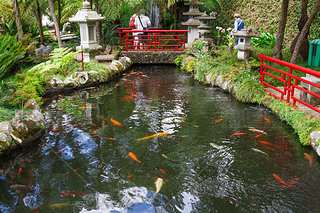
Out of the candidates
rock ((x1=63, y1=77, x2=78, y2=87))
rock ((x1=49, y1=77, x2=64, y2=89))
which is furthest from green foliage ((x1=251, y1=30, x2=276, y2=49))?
rock ((x1=49, y1=77, x2=64, y2=89))

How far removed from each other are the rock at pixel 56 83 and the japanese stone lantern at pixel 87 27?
2.77m

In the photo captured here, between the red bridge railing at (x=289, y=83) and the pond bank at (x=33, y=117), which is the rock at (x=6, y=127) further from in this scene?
the red bridge railing at (x=289, y=83)

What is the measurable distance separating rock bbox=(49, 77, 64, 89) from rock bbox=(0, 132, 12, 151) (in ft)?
15.1

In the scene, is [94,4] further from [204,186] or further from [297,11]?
[204,186]

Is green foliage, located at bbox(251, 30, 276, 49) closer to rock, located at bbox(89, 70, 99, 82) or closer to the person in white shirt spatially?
the person in white shirt

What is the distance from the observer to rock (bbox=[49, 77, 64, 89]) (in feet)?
33.7

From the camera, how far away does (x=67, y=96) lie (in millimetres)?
10180

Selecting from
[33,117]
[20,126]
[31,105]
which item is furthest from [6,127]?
[31,105]

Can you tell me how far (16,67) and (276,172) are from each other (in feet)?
31.9

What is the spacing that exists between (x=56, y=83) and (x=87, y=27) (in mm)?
3364

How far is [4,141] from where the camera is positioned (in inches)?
226

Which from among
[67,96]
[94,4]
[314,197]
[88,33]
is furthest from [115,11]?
[314,197]

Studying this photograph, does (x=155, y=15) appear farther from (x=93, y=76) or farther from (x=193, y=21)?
(x=93, y=76)

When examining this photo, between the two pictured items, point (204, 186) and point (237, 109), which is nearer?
point (204, 186)
